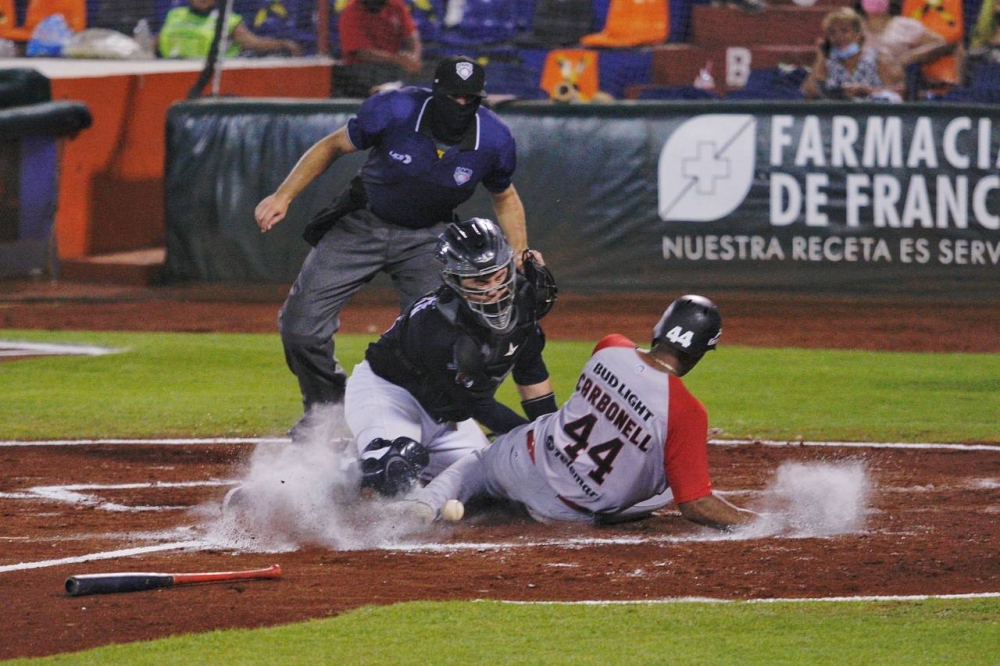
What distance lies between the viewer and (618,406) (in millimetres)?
5727

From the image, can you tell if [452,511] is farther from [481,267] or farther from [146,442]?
[146,442]

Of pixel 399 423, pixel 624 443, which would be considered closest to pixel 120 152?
pixel 399 423

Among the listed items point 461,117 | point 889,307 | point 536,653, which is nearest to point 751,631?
point 536,653

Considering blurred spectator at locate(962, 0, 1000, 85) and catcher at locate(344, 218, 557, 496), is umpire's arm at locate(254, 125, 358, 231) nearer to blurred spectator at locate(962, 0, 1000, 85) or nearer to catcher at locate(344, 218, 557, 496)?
catcher at locate(344, 218, 557, 496)

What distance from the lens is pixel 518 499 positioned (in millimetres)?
6293

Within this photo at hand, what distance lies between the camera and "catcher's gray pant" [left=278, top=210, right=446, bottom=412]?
25.0ft

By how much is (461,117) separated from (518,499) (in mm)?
1962

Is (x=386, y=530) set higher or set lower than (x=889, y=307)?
higher

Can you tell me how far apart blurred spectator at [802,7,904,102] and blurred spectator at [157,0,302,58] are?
647 cm

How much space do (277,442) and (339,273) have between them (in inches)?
45.5

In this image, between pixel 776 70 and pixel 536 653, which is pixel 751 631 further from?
pixel 776 70

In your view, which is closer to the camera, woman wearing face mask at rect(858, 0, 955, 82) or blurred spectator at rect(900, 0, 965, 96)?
woman wearing face mask at rect(858, 0, 955, 82)

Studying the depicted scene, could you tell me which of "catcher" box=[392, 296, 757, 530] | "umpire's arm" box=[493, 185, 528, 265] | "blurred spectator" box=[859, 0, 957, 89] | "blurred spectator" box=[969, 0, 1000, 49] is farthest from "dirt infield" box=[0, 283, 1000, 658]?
"blurred spectator" box=[969, 0, 1000, 49]

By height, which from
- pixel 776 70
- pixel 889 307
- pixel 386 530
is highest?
pixel 776 70
